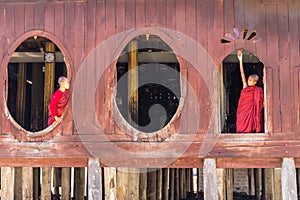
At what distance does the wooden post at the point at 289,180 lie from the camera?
7.80 meters

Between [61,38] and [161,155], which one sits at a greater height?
[61,38]

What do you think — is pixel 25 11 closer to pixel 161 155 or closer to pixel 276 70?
pixel 161 155

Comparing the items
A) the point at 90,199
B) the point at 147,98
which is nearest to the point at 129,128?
the point at 90,199

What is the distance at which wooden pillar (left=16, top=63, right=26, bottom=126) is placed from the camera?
38.8 feet

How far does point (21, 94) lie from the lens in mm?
11953

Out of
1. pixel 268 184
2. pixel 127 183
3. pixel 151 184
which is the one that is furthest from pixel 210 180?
pixel 268 184

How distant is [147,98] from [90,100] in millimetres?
4361

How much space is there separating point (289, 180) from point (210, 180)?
113cm

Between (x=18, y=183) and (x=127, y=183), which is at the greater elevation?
(x=127, y=183)

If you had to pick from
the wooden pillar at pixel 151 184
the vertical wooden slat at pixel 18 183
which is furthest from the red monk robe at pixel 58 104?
the wooden pillar at pixel 151 184

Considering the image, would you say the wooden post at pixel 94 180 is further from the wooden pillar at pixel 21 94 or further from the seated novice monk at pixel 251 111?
the wooden pillar at pixel 21 94

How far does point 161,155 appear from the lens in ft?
26.1

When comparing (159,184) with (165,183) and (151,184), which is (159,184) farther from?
(165,183)

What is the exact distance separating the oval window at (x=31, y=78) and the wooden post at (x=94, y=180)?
281cm
